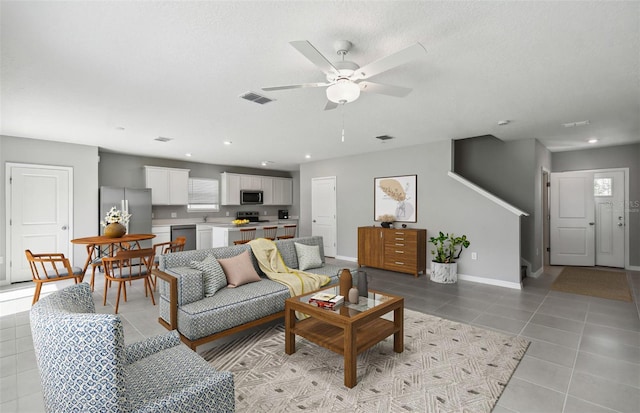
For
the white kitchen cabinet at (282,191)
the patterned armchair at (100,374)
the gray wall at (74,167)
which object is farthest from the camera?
the white kitchen cabinet at (282,191)

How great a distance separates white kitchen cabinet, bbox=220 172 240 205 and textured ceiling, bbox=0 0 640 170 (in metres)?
3.66

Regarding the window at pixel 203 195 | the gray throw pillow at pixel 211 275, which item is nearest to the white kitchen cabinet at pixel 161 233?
the window at pixel 203 195

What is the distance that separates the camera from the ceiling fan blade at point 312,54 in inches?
71.1

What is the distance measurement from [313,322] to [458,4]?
2675mm

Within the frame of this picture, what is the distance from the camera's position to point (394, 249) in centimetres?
585

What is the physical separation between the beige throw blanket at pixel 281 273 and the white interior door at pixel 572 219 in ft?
19.5

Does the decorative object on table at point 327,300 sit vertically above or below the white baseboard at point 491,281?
above

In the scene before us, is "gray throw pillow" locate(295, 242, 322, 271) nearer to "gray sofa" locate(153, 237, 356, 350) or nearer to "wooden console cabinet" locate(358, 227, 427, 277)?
"gray sofa" locate(153, 237, 356, 350)

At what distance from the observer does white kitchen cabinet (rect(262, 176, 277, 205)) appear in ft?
31.1

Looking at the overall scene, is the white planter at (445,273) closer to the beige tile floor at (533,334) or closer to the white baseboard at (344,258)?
the beige tile floor at (533,334)

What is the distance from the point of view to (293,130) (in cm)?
481

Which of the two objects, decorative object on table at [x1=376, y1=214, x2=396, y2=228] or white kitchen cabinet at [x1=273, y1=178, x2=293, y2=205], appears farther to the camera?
white kitchen cabinet at [x1=273, y1=178, x2=293, y2=205]

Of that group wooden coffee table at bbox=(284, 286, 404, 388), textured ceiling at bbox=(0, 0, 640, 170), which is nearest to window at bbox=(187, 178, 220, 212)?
textured ceiling at bbox=(0, 0, 640, 170)

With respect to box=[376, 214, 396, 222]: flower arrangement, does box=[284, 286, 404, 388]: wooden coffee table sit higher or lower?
lower
